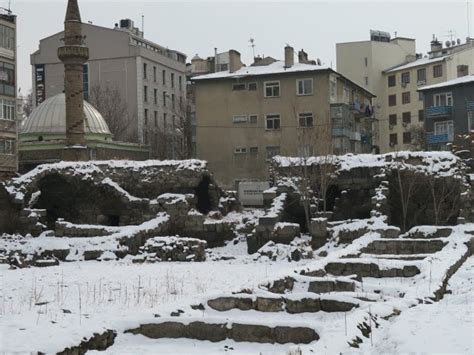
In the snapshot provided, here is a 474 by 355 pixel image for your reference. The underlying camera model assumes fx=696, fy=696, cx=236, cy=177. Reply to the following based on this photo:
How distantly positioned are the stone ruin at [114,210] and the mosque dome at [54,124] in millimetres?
20027

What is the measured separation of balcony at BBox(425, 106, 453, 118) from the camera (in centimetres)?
5156

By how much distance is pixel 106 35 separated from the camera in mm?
62719

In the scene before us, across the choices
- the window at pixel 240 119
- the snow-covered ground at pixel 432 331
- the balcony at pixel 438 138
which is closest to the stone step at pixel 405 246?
the snow-covered ground at pixel 432 331

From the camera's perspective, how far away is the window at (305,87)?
4803cm

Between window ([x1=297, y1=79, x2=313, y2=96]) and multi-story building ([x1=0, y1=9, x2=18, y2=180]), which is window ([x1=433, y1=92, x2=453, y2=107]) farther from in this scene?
multi-story building ([x1=0, y1=9, x2=18, y2=180])

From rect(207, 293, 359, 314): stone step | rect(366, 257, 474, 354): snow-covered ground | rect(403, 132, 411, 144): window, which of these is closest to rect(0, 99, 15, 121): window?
rect(207, 293, 359, 314): stone step

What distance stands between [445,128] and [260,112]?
577 inches

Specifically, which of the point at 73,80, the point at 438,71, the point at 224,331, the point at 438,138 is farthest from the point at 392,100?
the point at 224,331

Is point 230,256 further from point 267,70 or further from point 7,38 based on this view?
point 267,70

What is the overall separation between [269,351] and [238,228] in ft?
58.1

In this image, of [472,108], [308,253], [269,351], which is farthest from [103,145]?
[269,351]

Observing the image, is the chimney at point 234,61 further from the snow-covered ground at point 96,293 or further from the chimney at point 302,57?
the snow-covered ground at point 96,293

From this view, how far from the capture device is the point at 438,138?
2060 inches

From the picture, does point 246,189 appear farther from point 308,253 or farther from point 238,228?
point 308,253
